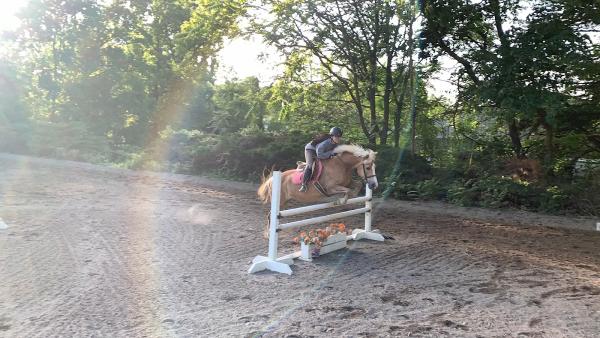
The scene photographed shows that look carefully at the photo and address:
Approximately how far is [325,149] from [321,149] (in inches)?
2.2

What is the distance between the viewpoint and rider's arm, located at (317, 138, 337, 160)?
6.59m

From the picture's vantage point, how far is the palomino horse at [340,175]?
21.4 ft

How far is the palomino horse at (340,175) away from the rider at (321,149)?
0.30 ft

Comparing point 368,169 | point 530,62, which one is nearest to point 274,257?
point 368,169

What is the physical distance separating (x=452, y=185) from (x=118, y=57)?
23.2 metres

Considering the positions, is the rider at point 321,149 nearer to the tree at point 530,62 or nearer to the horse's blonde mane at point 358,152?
the horse's blonde mane at point 358,152

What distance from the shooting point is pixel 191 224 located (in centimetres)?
870

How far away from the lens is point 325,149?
661cm

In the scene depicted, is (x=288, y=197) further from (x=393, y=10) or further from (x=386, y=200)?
(x=393, y=10)

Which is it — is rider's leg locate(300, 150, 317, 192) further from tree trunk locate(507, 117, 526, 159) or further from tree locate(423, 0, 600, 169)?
tree trunk locate(507, 117, 526, 159)

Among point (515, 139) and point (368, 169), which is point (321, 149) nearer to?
point (368, 169)

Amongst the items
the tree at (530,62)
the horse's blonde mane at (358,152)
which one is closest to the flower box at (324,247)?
the horse's blonde mane at (358,152)

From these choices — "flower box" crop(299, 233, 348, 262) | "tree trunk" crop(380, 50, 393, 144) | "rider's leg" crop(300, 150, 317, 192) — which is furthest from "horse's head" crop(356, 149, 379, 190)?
"tree trunk" crop(380, 50, 393, 144)

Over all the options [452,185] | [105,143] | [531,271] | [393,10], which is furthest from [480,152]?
[105,143]
